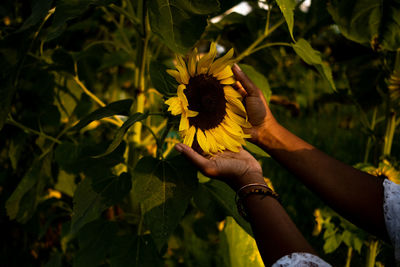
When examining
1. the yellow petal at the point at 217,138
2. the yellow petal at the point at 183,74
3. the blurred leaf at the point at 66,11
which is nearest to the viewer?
the blurred leaf at the point at 66,11

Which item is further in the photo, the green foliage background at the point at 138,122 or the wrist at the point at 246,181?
the wrist at the point at 246,181

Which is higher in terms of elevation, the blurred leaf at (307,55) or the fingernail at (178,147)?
the blurred leaf at (307,55)

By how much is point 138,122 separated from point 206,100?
0.27 m

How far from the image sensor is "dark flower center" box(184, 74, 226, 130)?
786mm

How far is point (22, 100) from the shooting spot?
4.48 feet

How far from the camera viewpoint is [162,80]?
737 mm

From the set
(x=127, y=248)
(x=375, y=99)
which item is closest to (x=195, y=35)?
(x=127, y=248)

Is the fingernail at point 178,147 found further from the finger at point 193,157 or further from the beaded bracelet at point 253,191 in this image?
the beaded bracelet at point 253,191

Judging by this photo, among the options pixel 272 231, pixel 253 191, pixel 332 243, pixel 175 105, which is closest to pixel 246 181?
pixel 253 191

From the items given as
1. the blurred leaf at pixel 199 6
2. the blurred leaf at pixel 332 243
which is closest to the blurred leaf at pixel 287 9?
the blurred leaf at pixel 199 6

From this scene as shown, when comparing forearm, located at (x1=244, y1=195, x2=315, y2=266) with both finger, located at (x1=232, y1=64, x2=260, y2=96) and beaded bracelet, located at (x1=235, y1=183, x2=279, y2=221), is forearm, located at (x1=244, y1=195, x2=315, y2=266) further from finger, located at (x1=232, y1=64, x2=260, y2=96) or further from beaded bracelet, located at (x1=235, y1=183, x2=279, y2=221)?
finger, located at (x1=232, y1=64, x2=260, y2=96)

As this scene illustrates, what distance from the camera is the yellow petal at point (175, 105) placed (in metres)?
0.67

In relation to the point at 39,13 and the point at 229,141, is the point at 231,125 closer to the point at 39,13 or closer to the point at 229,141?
the point at 229,141

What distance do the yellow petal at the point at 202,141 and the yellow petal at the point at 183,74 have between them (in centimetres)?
12
